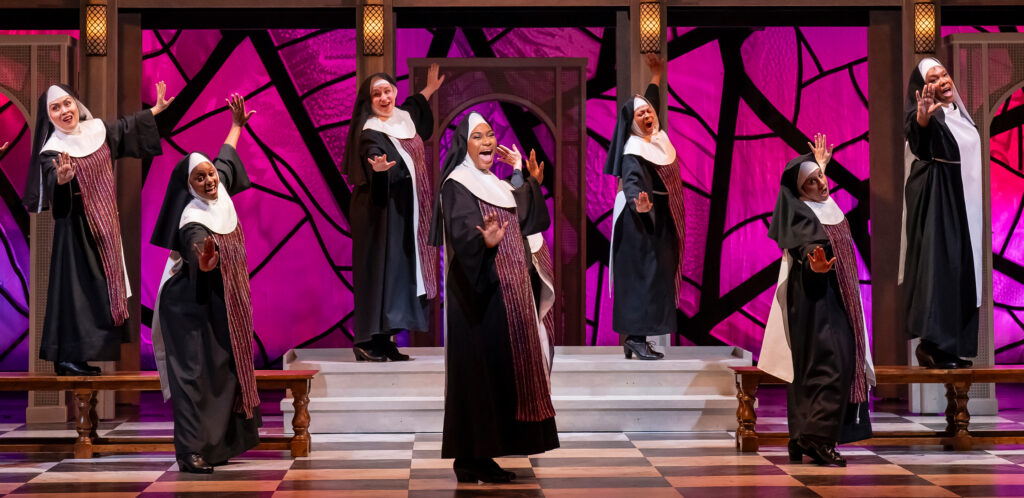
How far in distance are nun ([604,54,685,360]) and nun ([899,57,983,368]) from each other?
4.31ft

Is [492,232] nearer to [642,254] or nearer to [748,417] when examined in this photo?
[748,417]

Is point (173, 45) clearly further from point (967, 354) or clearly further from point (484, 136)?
point (967, 354)

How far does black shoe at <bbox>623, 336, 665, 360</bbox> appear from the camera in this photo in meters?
6.97

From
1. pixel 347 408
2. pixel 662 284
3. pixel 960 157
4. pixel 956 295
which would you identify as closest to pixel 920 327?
pixel 956 295

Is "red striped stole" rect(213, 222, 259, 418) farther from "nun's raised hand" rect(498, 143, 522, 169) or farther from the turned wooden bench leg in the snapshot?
the turned wooden bench leg

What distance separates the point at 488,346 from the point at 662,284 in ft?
7.40

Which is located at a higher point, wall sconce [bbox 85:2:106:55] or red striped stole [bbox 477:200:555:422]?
wall sconce [bbox 85:2:106:55]

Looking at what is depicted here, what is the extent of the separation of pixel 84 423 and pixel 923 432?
13.5ft

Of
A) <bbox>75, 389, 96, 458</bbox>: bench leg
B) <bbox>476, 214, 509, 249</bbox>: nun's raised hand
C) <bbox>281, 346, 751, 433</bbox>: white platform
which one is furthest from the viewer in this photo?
<bbox>281, 346, 751, 433</bbox>: white platform

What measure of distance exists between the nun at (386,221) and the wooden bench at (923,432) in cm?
188

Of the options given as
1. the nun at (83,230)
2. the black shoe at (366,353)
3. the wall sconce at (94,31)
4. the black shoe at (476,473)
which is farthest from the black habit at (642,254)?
the wall sconce at (94,31)

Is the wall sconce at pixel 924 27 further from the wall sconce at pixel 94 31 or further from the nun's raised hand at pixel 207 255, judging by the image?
the wall sconce at pixel 94 31

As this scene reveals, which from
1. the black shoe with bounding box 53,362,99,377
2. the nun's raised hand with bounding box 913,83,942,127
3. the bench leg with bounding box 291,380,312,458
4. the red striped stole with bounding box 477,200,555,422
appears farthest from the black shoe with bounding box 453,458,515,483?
the nun's raised hand with bounding box 913,83,942,127

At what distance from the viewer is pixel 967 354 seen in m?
6.34
